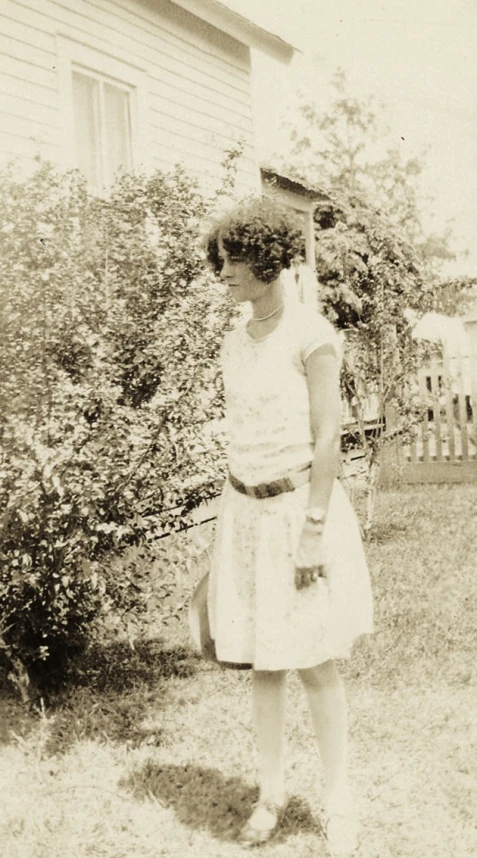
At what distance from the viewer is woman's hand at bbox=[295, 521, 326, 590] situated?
2734 mm

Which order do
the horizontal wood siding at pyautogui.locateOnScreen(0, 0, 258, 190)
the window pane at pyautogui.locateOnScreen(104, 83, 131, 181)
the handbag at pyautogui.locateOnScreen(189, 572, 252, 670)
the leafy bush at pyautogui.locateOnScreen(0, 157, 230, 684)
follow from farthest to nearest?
1. the window pane at pyautogui.locateOnScreen(104, 83, 131, 181)
2. the horizontal wood siding at pyautogui.locateOnScreen(0, 0, 258, 190)
3. the leafy bush at pyautogui.locateOnScreen(0, 157, 230, 684)
4. the handbag at pyautogui.locateOnScreen(189, 572, 252, 670)

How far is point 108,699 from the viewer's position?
13.9 ft

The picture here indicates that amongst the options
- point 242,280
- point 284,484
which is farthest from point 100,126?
point 284,484

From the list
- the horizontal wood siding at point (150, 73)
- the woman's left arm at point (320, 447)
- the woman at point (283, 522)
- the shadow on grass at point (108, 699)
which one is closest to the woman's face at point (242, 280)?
the woman at point (283, 522)

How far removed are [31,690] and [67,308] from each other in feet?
5.90

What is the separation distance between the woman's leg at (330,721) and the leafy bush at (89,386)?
44.4 inches

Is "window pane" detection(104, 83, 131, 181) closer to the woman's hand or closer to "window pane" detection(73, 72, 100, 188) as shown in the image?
"window pane" detection(73, 72, 100, 188)

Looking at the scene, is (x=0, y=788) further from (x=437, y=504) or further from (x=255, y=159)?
(x=255, y=159)

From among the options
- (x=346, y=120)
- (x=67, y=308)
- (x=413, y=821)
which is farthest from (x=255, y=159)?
(x=346, y=120)

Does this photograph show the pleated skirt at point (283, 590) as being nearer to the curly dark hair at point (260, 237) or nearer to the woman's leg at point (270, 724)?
the woman's leg at point (270, 724)

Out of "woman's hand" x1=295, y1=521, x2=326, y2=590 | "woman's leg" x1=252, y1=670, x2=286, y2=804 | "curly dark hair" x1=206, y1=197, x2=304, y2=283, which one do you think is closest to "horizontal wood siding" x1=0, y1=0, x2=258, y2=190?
"curly dark hair" x1=206, y1=197, x2=304, y2=283

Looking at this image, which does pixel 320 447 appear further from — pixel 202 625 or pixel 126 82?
pixel 126 82

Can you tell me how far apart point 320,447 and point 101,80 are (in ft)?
20.8

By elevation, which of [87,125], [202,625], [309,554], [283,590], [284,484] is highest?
[87,125]
